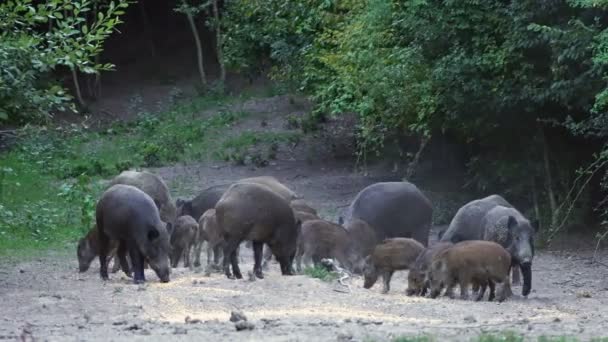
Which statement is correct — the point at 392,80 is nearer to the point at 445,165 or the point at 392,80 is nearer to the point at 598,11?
the point at 598,11

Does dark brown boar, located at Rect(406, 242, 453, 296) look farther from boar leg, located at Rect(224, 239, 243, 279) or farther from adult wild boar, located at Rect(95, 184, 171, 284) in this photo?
adult wild boar, located at Rect(95, 184, 171, 284)

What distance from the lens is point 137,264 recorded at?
1393 cm

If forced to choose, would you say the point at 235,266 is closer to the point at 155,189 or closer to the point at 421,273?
the point at 421,273

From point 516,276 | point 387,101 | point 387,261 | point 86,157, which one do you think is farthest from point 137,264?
point 86,157

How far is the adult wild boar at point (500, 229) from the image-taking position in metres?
14.6

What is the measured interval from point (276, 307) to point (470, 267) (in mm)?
2672

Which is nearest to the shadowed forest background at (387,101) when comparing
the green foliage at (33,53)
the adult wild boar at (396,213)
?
the green foliage at (33,53)

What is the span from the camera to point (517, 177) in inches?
803

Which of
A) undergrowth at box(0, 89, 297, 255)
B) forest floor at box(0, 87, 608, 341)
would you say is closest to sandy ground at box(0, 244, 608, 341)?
forest floor at box(0, 87, 608, 341)

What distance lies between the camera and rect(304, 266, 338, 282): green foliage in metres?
14.1

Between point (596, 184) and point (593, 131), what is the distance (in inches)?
122

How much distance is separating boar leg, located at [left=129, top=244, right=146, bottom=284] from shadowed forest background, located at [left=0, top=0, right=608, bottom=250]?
1.73 m

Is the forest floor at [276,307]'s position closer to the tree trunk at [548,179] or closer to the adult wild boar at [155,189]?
the tree trunk at [548,179]

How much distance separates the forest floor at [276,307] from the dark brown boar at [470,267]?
25cm
